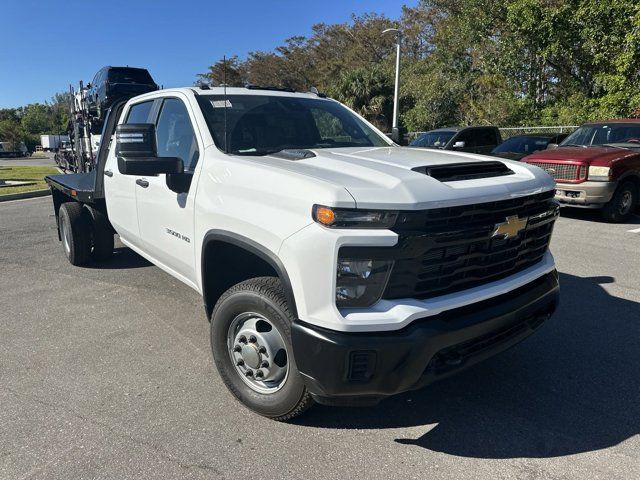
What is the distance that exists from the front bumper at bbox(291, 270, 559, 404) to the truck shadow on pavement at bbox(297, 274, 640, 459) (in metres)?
0.50

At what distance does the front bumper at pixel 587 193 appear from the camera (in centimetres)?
832

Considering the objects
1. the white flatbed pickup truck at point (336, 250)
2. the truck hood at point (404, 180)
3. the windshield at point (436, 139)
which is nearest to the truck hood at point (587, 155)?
the windshield at point (436, 139)

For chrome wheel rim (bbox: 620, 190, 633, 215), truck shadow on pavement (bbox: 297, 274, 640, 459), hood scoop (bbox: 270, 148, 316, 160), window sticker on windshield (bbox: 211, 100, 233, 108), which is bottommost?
truck shadow on pavement (bbox: 297, 274, 640, 459)

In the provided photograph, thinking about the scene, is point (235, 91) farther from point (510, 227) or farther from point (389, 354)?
point (389, 354)

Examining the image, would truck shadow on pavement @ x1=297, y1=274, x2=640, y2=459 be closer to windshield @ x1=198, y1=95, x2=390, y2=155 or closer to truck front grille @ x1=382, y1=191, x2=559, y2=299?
truck front grille @ x1=382, y1=191, x2=559, y2=299

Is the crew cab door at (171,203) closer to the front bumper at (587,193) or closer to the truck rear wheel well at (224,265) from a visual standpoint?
the truck rear wheel well at (224,265)

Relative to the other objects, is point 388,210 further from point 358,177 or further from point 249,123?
point 249,123

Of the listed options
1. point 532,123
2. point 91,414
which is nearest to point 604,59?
point 532,123

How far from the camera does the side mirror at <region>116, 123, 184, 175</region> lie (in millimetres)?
3076

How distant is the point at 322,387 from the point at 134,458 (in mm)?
1083

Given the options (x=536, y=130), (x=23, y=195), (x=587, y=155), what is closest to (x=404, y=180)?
(x=587, y=155)

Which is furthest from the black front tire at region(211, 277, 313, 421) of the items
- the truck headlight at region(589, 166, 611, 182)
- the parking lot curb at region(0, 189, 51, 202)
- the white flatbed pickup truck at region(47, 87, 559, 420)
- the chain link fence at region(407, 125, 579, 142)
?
the chain link fence at region(407, 125, 579, 142)

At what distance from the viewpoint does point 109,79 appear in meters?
11.9

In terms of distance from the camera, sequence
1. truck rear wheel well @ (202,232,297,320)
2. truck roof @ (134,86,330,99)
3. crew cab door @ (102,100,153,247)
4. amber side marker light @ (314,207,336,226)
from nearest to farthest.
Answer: amber side marker light @ (314,207,336,226) → truck rear wheel well @ (202,232,297,320) → truck roof @ (134,86,330,99) → crew cab door @ (102,100,153,247)
